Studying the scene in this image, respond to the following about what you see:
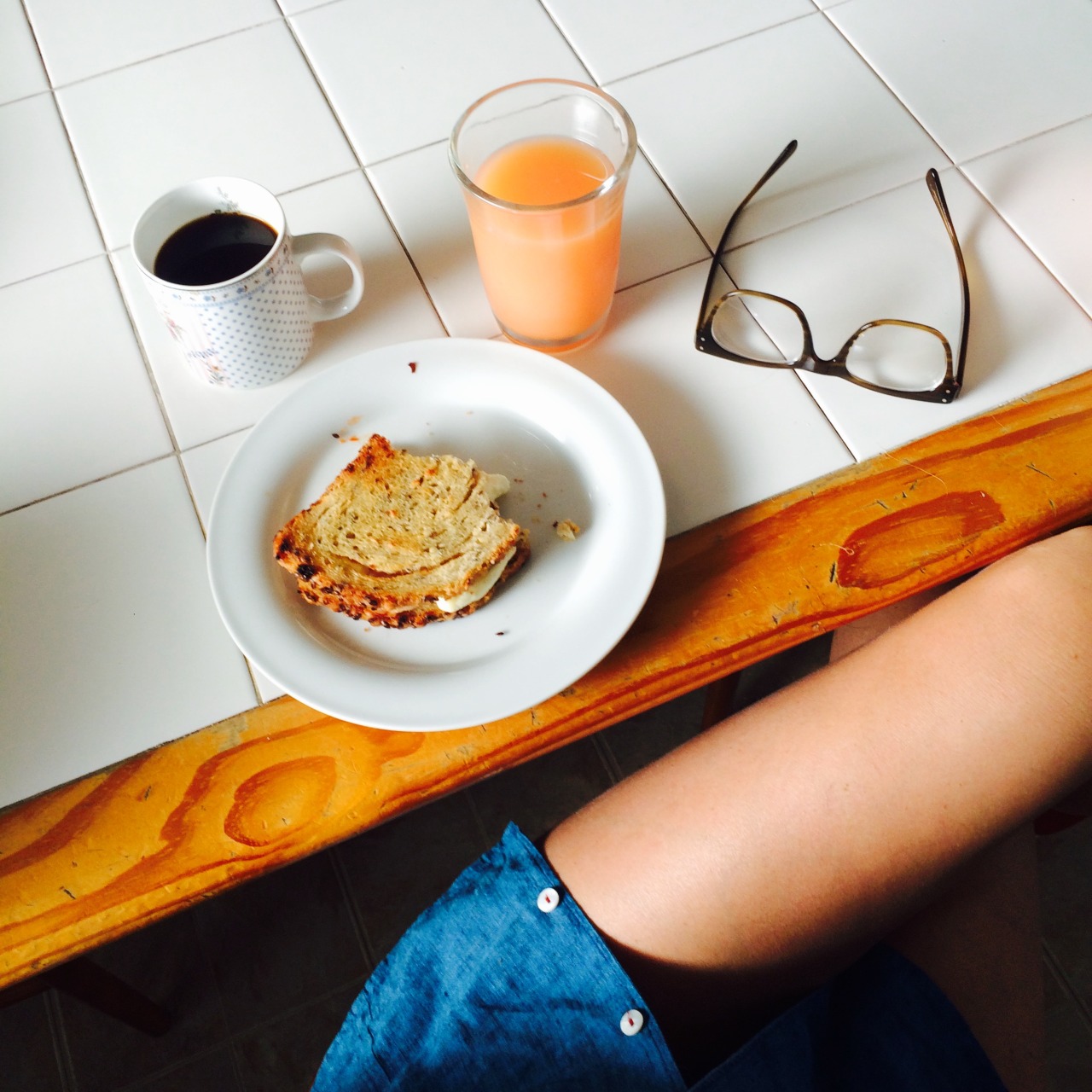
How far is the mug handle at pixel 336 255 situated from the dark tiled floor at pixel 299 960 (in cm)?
82

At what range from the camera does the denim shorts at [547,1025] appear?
632 mm

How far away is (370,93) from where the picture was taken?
918 mm

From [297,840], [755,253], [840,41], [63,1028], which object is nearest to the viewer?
[297,840]

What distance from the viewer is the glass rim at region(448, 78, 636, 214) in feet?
2.14

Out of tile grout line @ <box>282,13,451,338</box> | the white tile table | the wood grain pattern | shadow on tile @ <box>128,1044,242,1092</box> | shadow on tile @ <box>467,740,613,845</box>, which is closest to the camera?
the wood grain pattern

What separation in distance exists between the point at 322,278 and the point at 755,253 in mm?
417

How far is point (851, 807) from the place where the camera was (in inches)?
25.3

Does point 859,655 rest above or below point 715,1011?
above

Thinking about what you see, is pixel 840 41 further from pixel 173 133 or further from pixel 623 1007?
pixel 623 1007

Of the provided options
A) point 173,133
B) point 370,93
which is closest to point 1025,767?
point 370,93

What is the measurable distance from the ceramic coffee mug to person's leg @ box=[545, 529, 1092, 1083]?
489 mm

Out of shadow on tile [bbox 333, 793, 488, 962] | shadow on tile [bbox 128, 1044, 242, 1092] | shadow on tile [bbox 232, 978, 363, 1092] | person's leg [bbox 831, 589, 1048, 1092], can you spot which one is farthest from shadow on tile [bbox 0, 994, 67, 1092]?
person's leg [bbox 831, 589, 1048, 1092]

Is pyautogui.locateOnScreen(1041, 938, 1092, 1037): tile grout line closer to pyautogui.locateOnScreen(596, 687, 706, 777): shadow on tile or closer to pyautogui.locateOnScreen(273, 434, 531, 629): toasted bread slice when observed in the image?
pyautogui.locateOnScreen(596, 687, 706, 777): shadow on tile

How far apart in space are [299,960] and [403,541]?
85 centimetres
